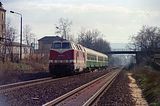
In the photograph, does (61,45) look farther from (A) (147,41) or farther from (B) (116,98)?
(A) (147,41)

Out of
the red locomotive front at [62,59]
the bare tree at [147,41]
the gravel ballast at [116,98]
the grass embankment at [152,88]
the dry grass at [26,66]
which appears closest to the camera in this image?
the gravel ballast at [116,98]

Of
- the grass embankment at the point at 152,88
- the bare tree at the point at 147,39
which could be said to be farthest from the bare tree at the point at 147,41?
the grass embankment at the point at 152,88

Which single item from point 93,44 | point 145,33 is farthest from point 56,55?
point 93,44

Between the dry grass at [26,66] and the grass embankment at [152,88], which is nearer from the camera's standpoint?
the grass embankment at [152,88]

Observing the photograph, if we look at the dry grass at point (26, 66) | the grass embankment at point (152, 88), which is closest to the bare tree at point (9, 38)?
the dry grass at point (26, 66)

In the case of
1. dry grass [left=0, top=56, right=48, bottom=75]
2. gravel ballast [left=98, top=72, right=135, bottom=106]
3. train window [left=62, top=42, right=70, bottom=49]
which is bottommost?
gravel ballast [left=98, top=72, right=135, bottom=106]

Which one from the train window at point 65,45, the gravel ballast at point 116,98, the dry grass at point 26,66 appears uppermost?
the train window at point 65,45

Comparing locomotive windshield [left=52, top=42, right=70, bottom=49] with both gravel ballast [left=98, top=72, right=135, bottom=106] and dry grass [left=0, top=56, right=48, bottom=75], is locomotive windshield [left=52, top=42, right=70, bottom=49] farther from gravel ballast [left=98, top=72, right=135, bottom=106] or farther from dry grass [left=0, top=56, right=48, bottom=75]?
gravel ballast [left=98, top=72, right=135, bottom=106]

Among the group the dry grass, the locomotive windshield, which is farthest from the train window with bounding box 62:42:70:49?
the dry grass

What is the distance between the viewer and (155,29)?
113 meters

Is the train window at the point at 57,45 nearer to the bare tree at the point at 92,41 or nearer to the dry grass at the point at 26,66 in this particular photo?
the dry grass at the point at 26,66

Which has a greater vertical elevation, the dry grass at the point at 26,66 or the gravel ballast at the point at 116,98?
the dry grass at the point at 26,66

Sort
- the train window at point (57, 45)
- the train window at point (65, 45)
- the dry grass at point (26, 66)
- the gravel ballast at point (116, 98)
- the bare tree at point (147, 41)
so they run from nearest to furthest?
the gravel ballast at point (116, 98)
the train window at point (65, 45)
the train window at point (57, 45)
the dry grass at point (26, 66)
the bare tree at point (147, 41)

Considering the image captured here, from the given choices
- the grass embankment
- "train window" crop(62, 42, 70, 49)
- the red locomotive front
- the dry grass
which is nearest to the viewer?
→ the grass embankment
